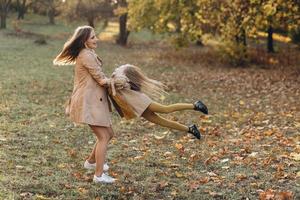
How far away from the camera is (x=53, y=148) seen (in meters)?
8.12

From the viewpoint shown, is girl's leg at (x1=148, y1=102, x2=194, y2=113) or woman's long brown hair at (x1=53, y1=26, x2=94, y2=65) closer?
woman's long brown hair at (x1=53, y1=26, x2=94, y2=65)

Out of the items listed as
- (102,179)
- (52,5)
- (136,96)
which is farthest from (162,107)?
(52,5)

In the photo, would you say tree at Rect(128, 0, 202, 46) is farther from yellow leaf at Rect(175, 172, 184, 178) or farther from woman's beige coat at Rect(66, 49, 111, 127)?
woman's beige coat at Rect(66, 49, 111, 127)

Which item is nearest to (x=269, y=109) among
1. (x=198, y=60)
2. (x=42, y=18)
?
(x=198, y=60)

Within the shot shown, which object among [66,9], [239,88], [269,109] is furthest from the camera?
[66,9]

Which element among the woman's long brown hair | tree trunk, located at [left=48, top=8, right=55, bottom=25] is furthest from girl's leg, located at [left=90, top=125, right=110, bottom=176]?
tree trunk, located at [left=48, top=8, right=55, bottom=25]

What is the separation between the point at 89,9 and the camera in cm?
3847

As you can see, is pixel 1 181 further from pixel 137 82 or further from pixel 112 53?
pixel 112 53

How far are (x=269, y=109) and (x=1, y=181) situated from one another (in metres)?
8.04

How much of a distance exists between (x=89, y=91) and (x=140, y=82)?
72cm

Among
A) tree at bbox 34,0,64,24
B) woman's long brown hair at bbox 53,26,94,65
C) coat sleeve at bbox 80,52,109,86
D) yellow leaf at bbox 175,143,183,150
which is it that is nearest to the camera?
coat sleeve at bbox 80,52,109,86

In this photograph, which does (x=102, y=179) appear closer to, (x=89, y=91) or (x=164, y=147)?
(x=89, y=91)

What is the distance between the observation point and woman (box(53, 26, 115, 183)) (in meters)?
6.07

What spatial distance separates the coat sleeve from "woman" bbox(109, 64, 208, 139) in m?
0.15
